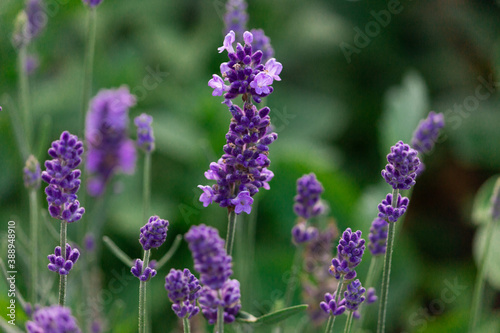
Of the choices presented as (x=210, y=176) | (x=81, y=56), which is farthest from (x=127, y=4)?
(x=210, y=176)

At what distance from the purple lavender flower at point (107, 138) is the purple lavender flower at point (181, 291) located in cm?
83

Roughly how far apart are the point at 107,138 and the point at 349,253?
95 cm

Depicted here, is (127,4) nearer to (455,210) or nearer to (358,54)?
(358,54)

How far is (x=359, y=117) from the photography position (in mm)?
2512

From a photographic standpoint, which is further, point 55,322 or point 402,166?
point 402,166

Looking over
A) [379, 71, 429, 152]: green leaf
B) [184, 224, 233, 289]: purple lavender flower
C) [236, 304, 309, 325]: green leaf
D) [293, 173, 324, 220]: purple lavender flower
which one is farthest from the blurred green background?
[184, 224, 233, 289]: purple lavender flower

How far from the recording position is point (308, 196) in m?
0.93

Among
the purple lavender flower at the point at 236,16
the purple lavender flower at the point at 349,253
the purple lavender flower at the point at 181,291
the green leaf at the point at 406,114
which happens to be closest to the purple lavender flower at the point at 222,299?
the purple lavender flower at the point at 181,291

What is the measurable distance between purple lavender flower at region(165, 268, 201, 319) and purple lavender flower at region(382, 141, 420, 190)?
235 millimetres

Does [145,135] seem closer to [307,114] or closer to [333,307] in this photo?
[333,307]

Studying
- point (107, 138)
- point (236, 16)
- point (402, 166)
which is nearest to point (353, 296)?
point (402, 166)

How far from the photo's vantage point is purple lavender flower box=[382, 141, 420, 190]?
26.2 inches

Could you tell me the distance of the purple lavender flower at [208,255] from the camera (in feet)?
1.79

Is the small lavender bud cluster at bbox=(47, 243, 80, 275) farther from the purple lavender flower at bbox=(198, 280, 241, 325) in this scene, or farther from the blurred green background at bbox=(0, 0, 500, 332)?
the blurred green background at bbox=(0, 0, 500, 332)
